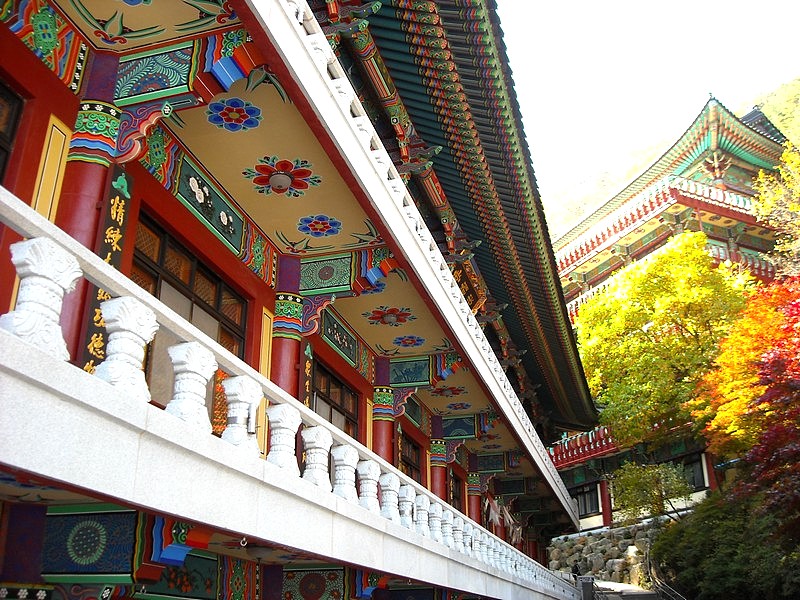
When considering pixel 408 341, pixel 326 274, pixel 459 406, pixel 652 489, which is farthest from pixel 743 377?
pixel 326 274

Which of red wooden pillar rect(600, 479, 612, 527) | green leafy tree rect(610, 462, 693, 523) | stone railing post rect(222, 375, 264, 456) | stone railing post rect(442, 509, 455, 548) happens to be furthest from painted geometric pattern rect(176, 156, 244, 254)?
red wooden pillar rect(600, 479, 612, 527)

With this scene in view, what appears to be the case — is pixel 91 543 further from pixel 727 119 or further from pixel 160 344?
pixel 727 119

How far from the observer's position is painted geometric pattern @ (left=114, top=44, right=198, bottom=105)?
6109mm

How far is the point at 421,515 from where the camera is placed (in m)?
9.95

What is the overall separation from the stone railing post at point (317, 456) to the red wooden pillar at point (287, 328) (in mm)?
2647

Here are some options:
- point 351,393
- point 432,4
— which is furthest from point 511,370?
point 432,4

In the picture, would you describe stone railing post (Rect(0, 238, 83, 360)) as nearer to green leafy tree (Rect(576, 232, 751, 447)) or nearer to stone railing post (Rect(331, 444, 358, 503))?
stone railing post (Rect(331, 444, 358, 503))

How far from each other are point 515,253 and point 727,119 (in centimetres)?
2834

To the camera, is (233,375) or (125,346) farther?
(233,375)

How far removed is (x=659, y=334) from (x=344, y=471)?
78.0 feet

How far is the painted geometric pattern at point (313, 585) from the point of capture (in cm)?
866

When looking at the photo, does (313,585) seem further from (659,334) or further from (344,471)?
(659,334)

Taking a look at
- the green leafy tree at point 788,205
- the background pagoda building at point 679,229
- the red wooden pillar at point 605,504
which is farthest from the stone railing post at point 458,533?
the red wooden pillar at point 605,504

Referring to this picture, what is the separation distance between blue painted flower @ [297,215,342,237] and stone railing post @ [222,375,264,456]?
12.3 ft
